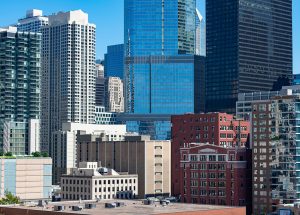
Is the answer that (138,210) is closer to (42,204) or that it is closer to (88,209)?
(88,209)

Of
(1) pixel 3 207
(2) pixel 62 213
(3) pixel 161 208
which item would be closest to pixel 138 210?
(3) pixel 161 208

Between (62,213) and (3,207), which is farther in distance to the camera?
(3,207)

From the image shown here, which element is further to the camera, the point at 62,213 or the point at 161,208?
the point at 161,208

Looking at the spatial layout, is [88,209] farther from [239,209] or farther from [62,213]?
[239,209]

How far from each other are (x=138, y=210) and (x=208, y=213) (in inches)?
670

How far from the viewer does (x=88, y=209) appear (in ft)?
609

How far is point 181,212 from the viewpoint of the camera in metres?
176

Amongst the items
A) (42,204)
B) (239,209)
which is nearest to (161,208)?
(239,209)

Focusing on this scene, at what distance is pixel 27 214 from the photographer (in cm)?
18162

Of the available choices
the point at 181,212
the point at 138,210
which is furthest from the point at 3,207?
the point at 181,212

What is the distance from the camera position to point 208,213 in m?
183

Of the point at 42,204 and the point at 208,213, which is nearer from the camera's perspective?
the point at 208,213

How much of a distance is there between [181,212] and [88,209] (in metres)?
24.4

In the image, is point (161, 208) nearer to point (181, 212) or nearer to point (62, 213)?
point (181, 212)
